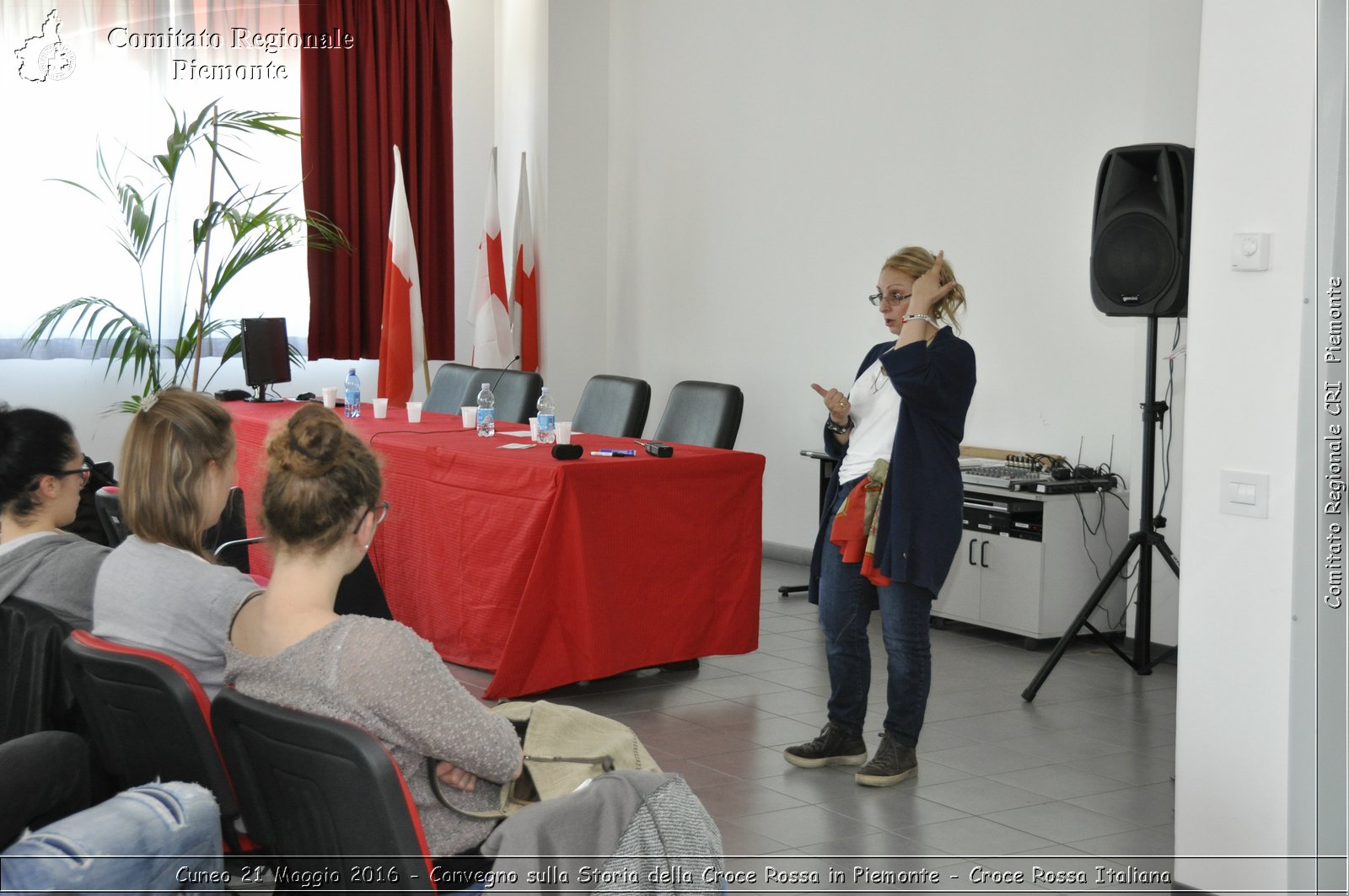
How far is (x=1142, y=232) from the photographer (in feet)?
13.8

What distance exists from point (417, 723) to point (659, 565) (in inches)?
102

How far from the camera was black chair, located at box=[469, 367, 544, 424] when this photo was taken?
593 centimetres

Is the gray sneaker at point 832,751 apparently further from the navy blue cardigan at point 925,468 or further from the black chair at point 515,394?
the black chair at point 515,394

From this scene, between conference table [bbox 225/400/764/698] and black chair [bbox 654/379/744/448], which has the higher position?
black chair [bbox 654/379/744/448]

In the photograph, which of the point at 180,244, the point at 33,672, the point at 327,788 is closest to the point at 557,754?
the point at 327,788

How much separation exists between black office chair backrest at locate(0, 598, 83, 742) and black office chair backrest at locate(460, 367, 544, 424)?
3694mm

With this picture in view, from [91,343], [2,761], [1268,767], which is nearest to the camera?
[2,761]

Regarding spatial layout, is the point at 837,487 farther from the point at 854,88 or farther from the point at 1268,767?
the point at 854,88

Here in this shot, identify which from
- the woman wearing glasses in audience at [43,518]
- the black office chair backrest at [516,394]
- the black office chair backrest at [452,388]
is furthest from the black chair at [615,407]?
the woman wearing glasses in audience at [43,518]

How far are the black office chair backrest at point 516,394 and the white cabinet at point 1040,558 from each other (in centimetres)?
205

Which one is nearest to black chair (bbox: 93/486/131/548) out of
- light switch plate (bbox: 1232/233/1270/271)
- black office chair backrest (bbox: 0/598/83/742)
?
black office chair backrest (bbox: 0/598/83/742)

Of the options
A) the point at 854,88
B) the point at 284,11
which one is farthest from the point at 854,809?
the point at 284,11

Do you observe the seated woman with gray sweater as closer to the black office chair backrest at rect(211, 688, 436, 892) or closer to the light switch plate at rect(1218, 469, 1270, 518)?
the black office chair backrest at rect(211, 688, 436, 892)

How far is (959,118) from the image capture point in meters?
5.78
